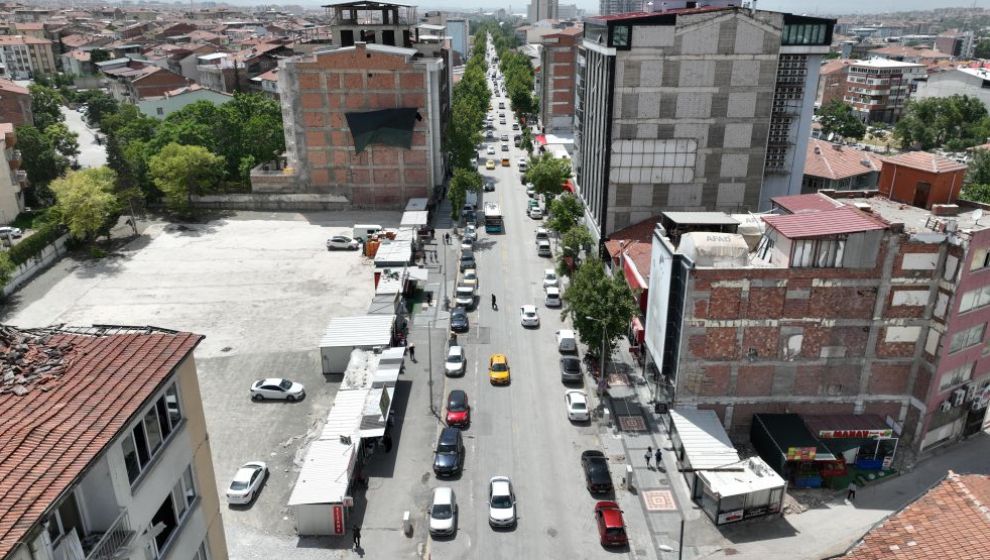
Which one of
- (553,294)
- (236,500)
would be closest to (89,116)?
(553,294)

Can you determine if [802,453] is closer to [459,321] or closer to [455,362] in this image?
[455,362]

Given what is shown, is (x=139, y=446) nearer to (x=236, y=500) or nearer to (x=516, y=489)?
(x=236, y=500)

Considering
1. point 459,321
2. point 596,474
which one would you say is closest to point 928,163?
point 596,474

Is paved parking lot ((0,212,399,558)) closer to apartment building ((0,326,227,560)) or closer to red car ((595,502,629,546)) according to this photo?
red car ((595,502,629,546))

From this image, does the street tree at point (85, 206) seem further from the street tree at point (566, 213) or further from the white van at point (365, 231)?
the street tree at point (566, 213)

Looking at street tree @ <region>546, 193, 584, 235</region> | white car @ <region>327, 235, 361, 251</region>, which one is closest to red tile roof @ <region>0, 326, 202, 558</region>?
street tree @ <region>546, 193, 584, 235</region>

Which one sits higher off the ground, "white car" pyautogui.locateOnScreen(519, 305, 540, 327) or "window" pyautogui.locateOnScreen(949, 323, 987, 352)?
"window" pyautogui.locateOnScreen(949, 323, 987, 352)
